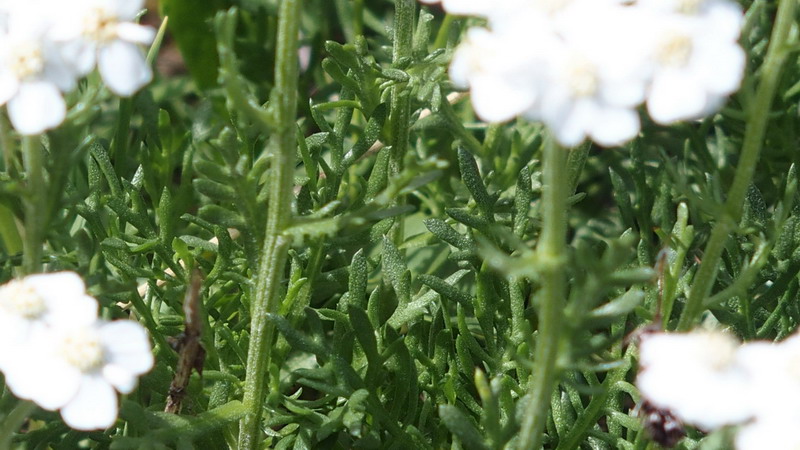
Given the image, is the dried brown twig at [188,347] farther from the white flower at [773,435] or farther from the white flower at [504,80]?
the white flower at [773,435]

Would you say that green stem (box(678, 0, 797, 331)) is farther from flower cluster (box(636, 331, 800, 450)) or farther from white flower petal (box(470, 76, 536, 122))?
white flower petal (box(470, 76, 536, 122))

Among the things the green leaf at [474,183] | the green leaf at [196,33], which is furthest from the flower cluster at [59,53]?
the green leaf at [196,33]

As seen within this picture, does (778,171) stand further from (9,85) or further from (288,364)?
(9,85)

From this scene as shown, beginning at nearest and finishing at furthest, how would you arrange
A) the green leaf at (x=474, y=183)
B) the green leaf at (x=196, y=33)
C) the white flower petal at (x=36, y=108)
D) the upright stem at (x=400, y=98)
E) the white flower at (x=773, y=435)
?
1. the white flower at (x=773, y=435)
2. the white flower petal at (x=36, y=108)
3. the green leaf at (x=474, y=183)
4. the upright stem at (x=400, y=98)
5. the green leaf at (x=196, y=33)

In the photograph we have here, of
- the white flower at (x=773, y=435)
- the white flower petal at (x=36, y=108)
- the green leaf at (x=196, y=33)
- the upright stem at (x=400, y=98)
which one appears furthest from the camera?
the green leaf at (x=196, y=33)

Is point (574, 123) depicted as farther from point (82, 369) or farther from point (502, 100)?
point (82, 369)

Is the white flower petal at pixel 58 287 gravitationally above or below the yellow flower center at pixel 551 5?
below

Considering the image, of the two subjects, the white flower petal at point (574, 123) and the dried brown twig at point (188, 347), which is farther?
the dried brown twig at point (188, 347)
